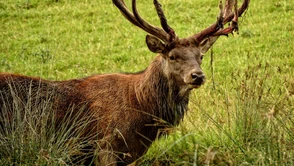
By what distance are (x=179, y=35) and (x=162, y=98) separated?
671 cm

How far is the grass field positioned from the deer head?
1.65 ft

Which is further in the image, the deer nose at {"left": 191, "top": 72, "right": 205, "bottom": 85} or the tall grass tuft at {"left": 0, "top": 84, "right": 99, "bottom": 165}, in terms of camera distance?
the deer nose at {"left": 191, "top": 72, "right": 205, "bottom": 85}

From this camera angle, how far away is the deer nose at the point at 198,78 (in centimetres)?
612

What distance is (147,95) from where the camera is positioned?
6.62 meters

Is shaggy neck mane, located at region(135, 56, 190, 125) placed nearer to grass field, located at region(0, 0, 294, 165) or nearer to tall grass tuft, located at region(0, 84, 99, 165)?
grass field, located at region(0, 0, 294, 165)

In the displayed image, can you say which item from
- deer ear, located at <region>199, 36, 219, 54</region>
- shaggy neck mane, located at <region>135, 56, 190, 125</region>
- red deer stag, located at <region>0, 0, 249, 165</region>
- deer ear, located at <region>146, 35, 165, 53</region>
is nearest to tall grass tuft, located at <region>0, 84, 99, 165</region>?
red deer stag, located at <region>0, 0, 249, 165</region>

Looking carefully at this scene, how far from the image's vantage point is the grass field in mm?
5941

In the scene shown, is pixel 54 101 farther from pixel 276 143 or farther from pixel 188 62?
pixel 276 143

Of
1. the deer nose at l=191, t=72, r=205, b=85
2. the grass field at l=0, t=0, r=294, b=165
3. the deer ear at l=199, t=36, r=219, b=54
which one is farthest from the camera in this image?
the deer ear at l=199, t=36, r=219, b=54

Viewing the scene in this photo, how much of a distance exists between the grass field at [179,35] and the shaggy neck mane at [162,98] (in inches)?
9.1

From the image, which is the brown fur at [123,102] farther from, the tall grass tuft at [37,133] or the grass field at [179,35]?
the grass field at [179,35]

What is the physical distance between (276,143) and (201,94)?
3.92m

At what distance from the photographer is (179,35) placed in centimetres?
1318


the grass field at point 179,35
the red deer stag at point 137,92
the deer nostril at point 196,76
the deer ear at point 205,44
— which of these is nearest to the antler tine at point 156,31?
the red deer stag at point 137,92
